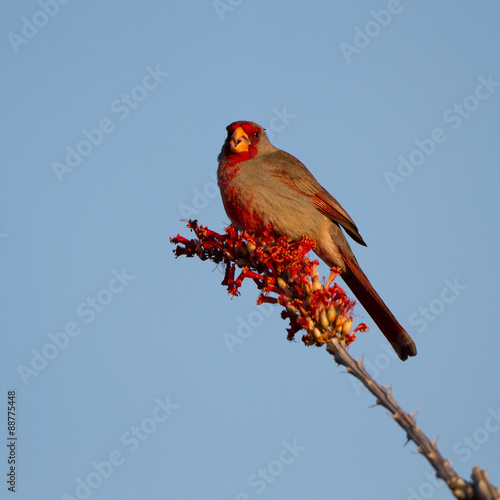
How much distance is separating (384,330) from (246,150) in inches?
75.0

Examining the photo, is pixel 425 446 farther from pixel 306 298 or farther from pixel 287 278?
pixel 287 278

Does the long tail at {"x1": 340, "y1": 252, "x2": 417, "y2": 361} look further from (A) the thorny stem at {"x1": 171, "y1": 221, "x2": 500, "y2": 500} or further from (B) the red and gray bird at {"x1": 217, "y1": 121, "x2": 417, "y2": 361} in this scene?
(A) the thorny stem at {"x1": 171, "y1": 221, "x2": 500, "y2": 500}

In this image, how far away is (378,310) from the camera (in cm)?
533

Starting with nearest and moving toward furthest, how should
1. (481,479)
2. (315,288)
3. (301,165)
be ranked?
(481,479), (315,288), (301,165)

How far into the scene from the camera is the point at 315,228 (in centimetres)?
565

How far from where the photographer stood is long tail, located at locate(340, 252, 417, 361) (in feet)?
15.6

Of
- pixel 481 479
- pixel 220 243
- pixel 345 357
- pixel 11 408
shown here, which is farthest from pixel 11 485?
pixel 481 479

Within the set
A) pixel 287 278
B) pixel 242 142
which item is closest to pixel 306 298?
pixel 287 278

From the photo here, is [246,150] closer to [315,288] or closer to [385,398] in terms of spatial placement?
[315,288]

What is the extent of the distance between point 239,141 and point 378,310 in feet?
5.98

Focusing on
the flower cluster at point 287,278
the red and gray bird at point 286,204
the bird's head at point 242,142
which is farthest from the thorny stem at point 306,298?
the bird's head at point 242,142

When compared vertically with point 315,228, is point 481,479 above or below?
below

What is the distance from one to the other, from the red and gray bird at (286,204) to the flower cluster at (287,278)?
758 mm

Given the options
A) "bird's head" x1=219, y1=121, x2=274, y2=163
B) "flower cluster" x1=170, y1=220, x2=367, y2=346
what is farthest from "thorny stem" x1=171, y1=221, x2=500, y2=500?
"bird's head" x1=219, y1=121, x2=274, y2=163
